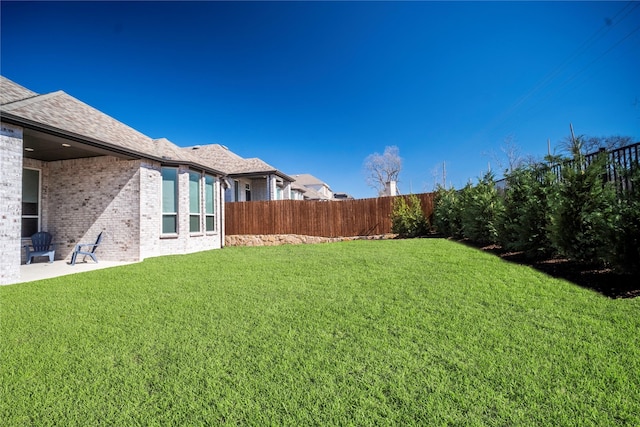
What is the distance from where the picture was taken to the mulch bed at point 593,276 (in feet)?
11.8

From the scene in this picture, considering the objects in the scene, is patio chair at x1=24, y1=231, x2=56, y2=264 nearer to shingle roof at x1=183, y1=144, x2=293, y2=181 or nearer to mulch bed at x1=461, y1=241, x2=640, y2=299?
shingle roof at x1=183, y1=144, x2=293, y2=181

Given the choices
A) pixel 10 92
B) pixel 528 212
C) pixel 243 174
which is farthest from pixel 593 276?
pixel 243 174

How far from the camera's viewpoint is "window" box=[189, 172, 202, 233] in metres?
10.6

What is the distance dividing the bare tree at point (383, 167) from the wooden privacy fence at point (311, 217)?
2158 centimetres

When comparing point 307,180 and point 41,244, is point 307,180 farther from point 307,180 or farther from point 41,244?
point 41,244

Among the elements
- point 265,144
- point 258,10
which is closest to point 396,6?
point 258,10

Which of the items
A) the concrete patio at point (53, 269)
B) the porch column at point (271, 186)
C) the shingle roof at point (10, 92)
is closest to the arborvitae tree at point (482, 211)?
the concrete patio at point (53, 269)

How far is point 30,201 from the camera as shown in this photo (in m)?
8.64

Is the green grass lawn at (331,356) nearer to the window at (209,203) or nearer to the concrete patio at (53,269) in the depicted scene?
the concrete patio at (53,269)

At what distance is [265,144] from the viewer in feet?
70.1

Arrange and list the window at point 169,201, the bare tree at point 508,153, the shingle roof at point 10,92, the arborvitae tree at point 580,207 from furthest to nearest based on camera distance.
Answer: the bare tree at point 508,153, the window at point 169,201, the shingle roof at point 10,92, the arborvitae tree at point 580,207

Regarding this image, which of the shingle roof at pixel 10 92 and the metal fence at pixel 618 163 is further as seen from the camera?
the shingle roof at pixel 10 92

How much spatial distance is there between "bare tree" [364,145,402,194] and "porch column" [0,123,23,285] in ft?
106

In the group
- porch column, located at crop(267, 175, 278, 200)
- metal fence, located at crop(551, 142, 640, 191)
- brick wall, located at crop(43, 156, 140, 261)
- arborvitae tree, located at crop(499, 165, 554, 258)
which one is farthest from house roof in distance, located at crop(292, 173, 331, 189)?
metal fence, located at crop(551, 142, 640, 191)
